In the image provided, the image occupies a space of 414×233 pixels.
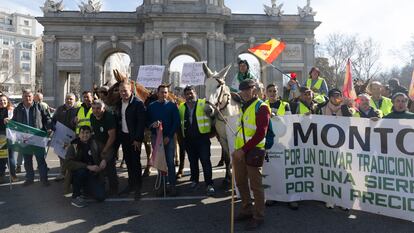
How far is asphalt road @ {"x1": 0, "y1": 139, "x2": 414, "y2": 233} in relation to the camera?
18.0 ft

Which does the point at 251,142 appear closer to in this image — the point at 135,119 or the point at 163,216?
the point at 163,216

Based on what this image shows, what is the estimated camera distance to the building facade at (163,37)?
3350 cm

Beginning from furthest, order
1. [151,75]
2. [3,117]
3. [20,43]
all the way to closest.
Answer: [20,43]
[151,75]
[3,117]

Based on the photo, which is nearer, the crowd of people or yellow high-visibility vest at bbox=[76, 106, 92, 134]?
the crowd of people

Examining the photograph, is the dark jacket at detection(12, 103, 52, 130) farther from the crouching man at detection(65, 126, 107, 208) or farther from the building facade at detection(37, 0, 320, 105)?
the building facade at detection(37, 0, 320, 105)

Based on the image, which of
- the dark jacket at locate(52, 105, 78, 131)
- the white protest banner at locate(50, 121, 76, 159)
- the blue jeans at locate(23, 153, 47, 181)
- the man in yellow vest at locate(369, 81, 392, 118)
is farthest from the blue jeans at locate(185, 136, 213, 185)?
the man in yellow vest at locate(369, 81, 392, 118)

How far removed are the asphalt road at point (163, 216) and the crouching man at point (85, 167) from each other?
299 mm

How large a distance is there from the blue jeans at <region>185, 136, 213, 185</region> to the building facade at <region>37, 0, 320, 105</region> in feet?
85.8

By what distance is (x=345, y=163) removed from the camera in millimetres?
6098

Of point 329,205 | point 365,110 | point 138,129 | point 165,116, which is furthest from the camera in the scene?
point 165,116

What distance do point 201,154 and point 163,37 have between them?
27435 mm

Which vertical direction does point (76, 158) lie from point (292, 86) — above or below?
below

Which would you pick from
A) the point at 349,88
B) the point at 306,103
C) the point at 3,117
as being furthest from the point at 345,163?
the point at 3,117

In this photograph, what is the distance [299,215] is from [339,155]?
1301mm
